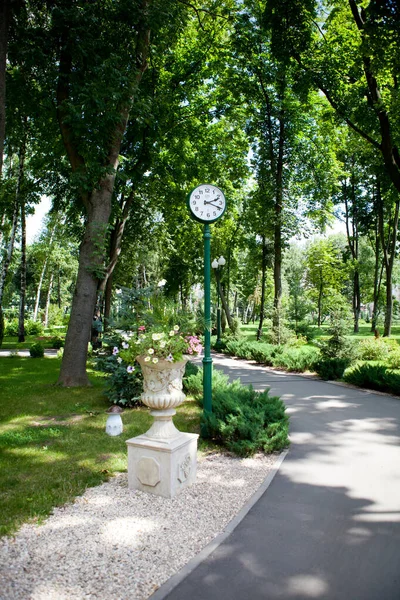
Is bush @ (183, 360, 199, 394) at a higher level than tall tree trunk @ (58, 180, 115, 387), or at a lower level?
lower

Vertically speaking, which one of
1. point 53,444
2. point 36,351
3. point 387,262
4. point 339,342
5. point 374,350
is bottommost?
point 53,444

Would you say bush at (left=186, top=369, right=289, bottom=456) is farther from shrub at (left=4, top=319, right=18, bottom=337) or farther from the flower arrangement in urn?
shrub at (left=4, top=319, right=18, bottom=337)

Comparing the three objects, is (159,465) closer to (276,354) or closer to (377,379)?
(377,379)

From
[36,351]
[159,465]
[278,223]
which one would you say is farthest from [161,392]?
[278,223]

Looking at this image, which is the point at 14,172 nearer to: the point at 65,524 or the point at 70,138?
the point at 70,138

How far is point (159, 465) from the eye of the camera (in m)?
4.23

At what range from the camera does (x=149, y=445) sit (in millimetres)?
4270

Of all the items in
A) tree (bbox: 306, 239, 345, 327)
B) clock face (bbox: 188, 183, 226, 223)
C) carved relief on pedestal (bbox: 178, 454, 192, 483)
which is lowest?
carved relief on pedestal (bbox: 178, 454, 192, 483)

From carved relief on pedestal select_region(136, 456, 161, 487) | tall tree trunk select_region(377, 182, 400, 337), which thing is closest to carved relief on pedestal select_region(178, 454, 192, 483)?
carved relief on pedestal select_region(136, 456, 161, 487)

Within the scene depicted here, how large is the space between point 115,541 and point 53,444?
2.98 m

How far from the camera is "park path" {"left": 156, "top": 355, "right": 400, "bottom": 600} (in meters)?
2.74

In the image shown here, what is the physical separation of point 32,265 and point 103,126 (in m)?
40.0

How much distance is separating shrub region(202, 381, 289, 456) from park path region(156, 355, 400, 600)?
359mm

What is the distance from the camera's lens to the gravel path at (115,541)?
270 cm
